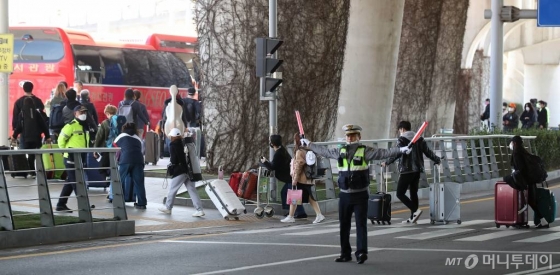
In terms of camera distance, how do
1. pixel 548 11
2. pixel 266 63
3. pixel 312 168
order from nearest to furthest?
pixel 312 168
pixel 266 63
pixel 548 11

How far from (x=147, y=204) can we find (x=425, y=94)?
22.0m

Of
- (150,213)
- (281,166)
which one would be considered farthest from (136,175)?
(281,166)

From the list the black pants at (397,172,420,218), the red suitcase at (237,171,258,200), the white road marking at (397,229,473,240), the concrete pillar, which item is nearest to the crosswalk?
the white road marking at (397,229,473,240)

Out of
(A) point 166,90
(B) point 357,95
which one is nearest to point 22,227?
(B) point 357,95

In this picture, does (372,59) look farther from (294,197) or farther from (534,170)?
(534,170)

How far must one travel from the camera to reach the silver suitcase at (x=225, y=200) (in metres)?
20.1

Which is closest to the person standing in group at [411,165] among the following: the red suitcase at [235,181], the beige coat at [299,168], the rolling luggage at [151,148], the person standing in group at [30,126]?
the beige coat at [299,168]

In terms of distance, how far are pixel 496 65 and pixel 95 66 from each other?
1464cm

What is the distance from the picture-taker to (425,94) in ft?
140

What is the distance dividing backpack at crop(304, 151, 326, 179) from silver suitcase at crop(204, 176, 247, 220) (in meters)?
1.26

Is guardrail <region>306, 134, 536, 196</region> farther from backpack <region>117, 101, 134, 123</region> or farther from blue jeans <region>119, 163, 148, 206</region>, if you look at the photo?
blue jeans <region>119, 163, 148, 206</region>

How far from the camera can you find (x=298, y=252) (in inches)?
598

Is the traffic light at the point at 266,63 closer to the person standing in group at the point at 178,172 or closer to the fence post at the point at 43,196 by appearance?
the person standing in group at the point at 178,172

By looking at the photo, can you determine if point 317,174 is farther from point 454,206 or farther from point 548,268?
point 548,268
